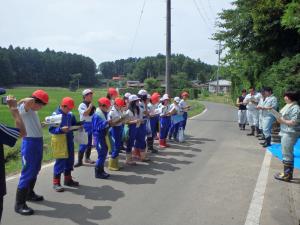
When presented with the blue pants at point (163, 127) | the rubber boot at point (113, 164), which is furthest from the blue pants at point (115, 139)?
the blue pants at point (163, 127)

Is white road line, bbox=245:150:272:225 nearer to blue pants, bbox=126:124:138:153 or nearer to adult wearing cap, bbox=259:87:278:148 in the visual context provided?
adult wearing cap, bbox=259:87:278:148

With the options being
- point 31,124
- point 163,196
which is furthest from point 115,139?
point 31,124

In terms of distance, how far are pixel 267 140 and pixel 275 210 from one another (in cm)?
672

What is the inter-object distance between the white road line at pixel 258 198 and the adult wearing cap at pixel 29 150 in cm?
341

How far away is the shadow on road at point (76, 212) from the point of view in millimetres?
5633

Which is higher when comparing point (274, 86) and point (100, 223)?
point (274, 86)

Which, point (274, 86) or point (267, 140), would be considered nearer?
point (267, 140)

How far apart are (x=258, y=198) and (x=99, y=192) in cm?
294

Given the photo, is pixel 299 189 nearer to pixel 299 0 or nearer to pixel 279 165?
pixel 279 165

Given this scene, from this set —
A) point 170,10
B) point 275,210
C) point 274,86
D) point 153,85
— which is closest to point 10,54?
point 153,85

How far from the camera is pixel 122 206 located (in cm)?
621

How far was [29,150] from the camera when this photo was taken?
589cm

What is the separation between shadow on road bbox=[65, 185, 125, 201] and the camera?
6699 millimetres

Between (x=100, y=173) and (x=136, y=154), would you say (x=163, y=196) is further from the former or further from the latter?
(x=136, y=154)
